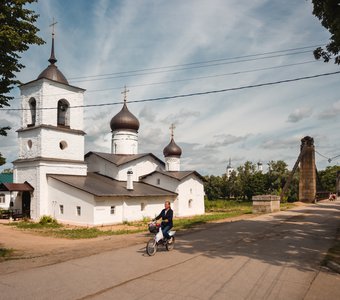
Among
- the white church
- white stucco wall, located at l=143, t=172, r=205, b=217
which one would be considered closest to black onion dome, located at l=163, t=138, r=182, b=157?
white stucco wall, located at l=143, t=172, r=205, b=217

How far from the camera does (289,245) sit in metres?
12.6

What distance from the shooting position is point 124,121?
128 feet

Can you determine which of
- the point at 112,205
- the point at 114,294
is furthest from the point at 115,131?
the point at 114,294

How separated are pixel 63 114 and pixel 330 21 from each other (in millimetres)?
24759

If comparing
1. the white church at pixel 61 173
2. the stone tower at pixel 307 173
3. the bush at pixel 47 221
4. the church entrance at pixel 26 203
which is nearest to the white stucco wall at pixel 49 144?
the white church at pixel 61 173

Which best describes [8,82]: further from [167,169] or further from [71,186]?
[167,169]

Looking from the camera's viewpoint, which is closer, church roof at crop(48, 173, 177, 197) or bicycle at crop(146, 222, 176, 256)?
bicycle at crop(146, 222, 176, 256)

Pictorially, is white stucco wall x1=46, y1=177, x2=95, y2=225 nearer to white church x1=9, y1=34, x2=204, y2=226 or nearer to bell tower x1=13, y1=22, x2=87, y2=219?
white church x1=9, y1=34, x2=204, y2=226

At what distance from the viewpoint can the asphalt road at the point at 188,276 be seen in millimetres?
6719

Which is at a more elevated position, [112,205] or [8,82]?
[8,82]

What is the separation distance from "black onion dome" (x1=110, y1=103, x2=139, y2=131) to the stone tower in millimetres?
24506

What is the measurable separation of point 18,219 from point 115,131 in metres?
15.6

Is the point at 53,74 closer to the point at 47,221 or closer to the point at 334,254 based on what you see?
the point at 47,221

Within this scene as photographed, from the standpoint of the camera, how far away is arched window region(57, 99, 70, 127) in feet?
98.9
